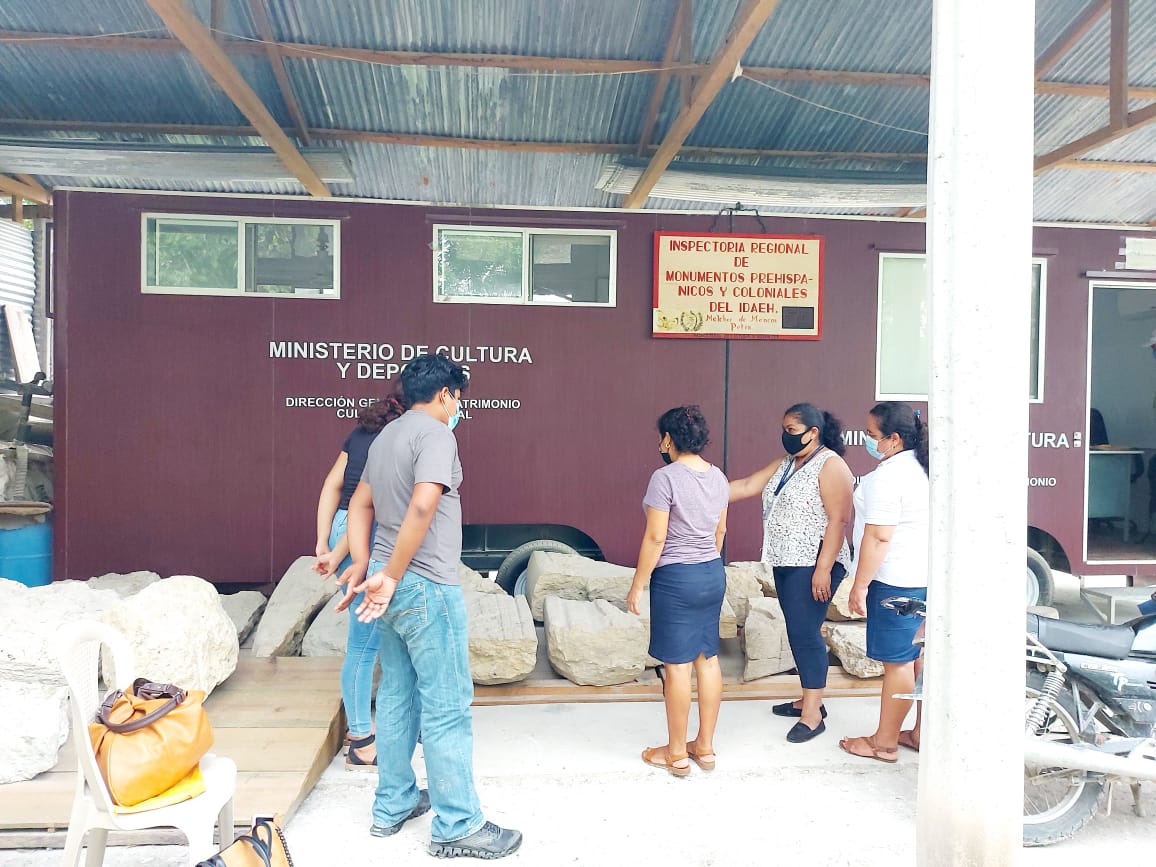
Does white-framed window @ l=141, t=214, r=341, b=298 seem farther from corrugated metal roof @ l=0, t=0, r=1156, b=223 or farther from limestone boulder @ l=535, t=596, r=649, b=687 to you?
limestone boulder @ l=535, t=596, r=649, b=687

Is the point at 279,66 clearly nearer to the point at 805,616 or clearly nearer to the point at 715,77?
the point at 715,77

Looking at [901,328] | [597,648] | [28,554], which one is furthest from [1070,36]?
[28,554]

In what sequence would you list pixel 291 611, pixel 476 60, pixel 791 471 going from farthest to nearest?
1. pixel 476 60
2. pixel 291 611
3. pixel 791 471

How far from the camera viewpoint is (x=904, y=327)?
5758 millimetres

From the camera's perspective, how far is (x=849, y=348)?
5.68 metres

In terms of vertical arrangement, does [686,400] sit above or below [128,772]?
above

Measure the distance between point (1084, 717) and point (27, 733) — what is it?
3749 mm

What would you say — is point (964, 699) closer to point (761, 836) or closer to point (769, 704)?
point (761, 836)

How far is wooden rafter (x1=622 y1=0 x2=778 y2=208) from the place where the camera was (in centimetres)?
376

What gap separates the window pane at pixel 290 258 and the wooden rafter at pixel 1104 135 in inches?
185

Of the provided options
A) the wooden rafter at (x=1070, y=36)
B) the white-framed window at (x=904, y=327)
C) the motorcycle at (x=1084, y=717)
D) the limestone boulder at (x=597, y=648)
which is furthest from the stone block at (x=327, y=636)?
the wooden rafter at (x=1070, y=36)

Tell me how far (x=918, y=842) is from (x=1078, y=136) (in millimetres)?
5410

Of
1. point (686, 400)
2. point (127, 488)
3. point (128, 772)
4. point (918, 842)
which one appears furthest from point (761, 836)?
point (127, 488)

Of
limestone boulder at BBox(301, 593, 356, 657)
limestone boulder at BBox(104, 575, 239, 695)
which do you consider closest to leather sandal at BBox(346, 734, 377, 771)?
limestone boulder at BBox(104, 575, 239, 695)
